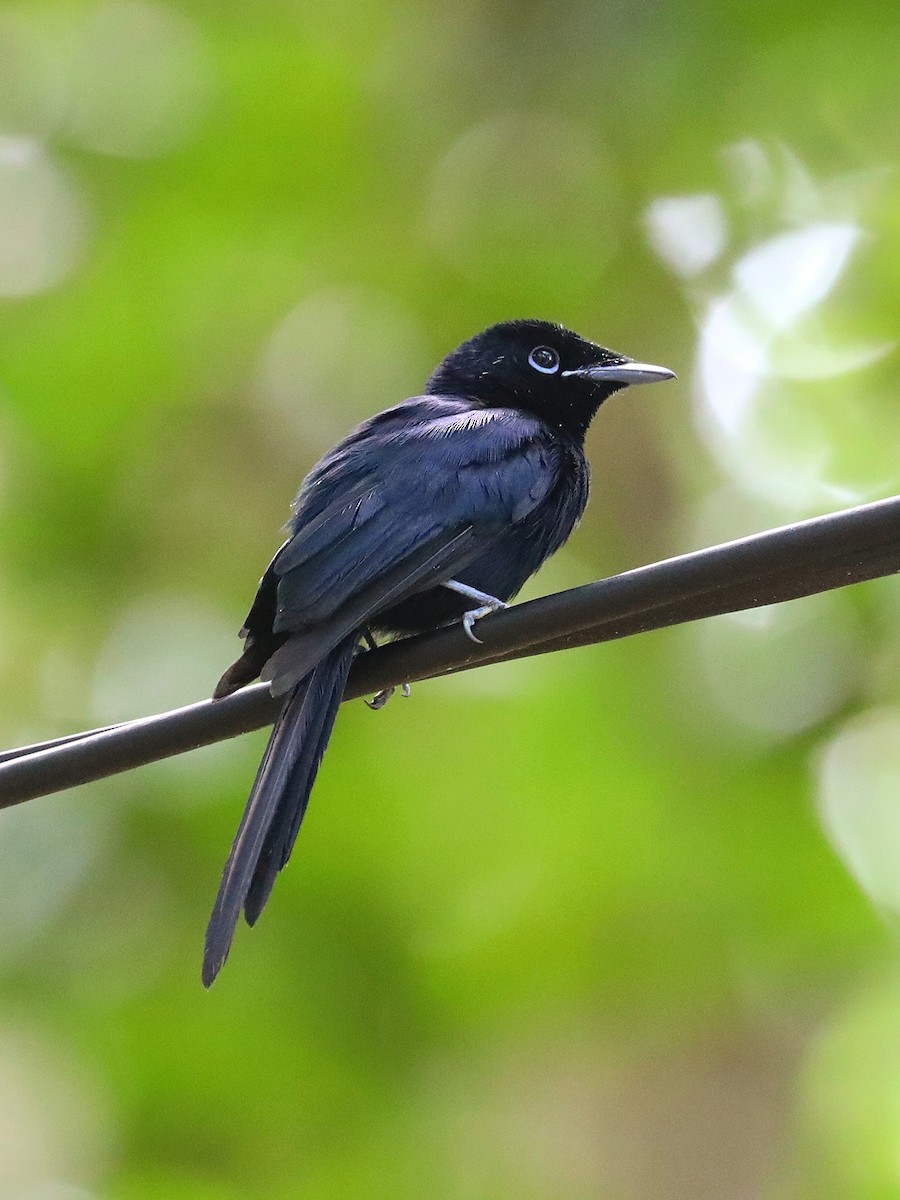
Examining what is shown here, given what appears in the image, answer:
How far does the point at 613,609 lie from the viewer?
226 centimetres

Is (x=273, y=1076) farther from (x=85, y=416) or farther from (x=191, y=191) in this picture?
(x=191, y=191)

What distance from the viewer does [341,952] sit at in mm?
6410

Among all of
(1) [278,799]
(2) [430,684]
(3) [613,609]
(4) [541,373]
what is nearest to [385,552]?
(1) [278,799]

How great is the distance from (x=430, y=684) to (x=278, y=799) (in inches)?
166

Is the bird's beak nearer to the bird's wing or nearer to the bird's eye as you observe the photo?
the bird's eye

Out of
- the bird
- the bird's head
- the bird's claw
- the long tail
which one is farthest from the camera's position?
the bird's head

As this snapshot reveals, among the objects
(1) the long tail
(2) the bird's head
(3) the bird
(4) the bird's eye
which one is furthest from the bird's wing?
(4) the bird's eye

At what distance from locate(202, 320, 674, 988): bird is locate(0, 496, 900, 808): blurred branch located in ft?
0.62

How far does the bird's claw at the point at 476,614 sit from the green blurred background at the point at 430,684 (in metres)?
2.95

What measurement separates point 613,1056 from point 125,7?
6347 millimetres

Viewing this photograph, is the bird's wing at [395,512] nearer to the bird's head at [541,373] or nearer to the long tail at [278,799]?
the long tail at [278,799]

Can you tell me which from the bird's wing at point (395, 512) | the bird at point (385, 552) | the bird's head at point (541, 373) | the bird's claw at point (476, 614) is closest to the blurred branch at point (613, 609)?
the bird's claw at point (476, 614)

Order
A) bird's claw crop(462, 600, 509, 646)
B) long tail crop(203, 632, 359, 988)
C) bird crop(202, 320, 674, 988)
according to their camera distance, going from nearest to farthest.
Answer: bird's claw crop(462, 600, 509, 646) → long tail crop(203, 632, 359, 988) → bird crop(202, 320, 674, 988)

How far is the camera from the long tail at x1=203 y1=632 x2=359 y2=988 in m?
2.78
